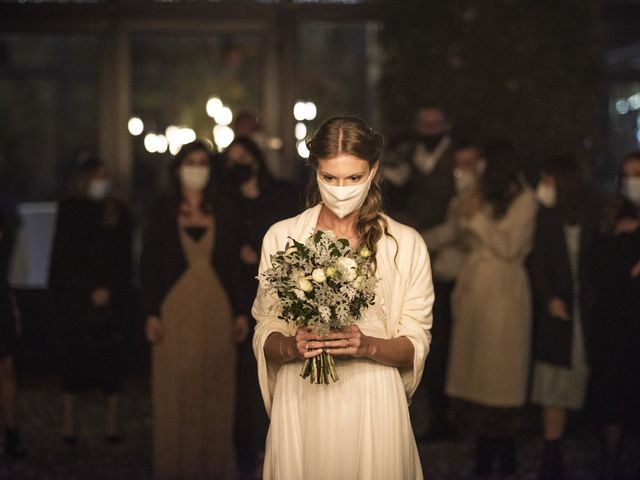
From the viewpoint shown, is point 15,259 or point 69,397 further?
point 15,259

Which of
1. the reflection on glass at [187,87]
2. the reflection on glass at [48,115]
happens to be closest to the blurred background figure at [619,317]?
the reflection on glass at [187,87]

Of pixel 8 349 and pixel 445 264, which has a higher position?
pixel 445 264

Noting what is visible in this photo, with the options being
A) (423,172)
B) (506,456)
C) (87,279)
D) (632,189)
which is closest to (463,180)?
(423,172)

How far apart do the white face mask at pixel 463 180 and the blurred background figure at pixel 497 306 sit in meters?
0.44

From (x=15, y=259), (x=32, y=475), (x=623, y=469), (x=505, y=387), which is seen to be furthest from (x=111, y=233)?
(x=623, y=469)

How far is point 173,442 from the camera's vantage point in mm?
8000

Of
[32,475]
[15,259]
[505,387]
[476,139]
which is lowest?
[32,475]

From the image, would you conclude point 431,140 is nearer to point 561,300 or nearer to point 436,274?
point 436,274

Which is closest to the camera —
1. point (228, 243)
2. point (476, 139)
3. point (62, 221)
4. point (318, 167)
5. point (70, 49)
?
point (318, 167)

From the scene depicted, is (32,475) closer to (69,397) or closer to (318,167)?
(69,397)

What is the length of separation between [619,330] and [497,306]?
3.01 ft

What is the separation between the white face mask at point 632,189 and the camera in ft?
25.8

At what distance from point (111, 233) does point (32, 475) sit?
194 centimetres

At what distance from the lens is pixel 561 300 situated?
8094mm
